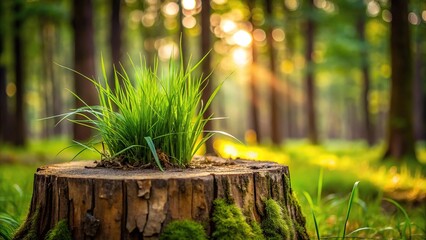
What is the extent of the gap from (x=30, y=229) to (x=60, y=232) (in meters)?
0.37

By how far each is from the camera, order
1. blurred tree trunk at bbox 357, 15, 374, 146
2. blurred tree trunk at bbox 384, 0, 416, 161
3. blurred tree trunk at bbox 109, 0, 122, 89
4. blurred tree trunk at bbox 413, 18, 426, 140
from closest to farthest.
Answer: blurred tree trunk at bbox 384, 0, 416, 161 → blurred tree trunk at bbox 109, 0, 122, 89 → blurred tree trunk at bbox 357, 15, 374, 146 → blurred tree trunk at bbox 413, 18, 426, 140

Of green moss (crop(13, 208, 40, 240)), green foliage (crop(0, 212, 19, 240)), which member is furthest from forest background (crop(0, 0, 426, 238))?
green moss (crop(13, 208, 40, 240))

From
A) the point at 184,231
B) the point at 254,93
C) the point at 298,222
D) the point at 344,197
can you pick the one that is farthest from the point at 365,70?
the point at 184,231

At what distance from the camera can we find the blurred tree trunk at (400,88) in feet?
33.8

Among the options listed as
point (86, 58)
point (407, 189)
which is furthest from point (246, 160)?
point (86, 58)

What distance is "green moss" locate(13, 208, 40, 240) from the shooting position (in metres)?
2.59

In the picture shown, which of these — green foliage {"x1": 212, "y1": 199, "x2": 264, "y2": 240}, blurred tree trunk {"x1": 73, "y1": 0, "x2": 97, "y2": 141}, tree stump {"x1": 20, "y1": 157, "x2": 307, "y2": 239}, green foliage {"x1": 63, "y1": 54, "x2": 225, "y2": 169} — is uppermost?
blurred tree trunk {"x1": 73, "y1": 0, "x2": 97, "y2": 141}

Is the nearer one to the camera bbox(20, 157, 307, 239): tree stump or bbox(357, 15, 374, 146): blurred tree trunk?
bbox(20, 157, 307, 239): tree stump

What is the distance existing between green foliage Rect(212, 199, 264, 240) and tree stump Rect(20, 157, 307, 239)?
4 centimetres

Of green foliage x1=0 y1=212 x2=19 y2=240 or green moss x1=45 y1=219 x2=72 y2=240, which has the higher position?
green moss x1=45 y1=219 x2=72 y2=240

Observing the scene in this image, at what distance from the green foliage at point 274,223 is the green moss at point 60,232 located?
1110mm

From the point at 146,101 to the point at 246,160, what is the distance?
93 cm

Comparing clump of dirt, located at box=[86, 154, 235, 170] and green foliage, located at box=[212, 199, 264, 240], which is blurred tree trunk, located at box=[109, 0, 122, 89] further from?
green foliage, located at box=[212, 199, 264, 240]

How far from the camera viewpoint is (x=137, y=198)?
2.34 meters
